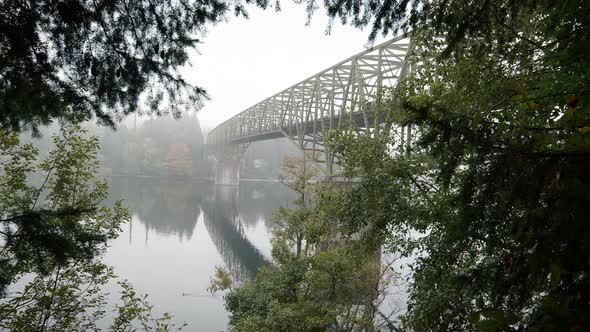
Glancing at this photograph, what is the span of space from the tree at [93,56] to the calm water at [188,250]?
38.1 ft

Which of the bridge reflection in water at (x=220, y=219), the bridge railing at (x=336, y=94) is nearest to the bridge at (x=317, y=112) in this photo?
the bridge railing at (x=336, y=94)

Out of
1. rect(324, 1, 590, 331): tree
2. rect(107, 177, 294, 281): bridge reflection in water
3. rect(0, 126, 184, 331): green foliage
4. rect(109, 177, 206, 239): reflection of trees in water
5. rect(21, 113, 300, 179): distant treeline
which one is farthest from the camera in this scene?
rect(21, 113, 300, 179): distant treeline

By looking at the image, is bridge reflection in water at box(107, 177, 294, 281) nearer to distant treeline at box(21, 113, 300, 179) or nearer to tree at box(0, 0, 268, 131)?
tree at box(0, 0, 268, 131)

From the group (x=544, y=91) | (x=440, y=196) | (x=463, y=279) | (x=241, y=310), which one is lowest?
(x=241, y=310)

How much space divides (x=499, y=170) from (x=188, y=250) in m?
Answer: 23.6

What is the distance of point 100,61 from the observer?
3.17 m

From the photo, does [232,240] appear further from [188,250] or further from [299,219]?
[299,219]

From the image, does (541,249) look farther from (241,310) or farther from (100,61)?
(241,310)

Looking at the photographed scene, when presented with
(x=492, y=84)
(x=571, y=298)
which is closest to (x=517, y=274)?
(x=571, y=298)

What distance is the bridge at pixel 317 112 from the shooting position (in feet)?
50.0

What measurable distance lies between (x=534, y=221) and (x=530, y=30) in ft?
12.0

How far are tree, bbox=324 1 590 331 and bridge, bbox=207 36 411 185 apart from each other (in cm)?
103

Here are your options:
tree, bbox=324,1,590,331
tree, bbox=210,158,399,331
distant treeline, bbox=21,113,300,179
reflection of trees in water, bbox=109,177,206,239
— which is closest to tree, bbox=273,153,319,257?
tree, bbox=210,158,399,331

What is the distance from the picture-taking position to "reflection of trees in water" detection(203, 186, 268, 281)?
66.1ft
